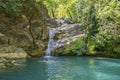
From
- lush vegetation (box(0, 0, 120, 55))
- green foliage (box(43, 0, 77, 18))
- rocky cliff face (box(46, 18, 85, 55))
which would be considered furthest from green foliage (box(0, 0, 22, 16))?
green foliage (box(43, 0, 77, 18))

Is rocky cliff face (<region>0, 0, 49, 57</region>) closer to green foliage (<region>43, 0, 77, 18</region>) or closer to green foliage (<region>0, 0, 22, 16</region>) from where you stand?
green foliage (<region>0, 0, 22, 16</region>)

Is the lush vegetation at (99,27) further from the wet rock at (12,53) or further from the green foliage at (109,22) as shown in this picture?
the wet rock at (12,53)

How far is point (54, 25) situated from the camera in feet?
161

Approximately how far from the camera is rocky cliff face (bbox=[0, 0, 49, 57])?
38.6 metres

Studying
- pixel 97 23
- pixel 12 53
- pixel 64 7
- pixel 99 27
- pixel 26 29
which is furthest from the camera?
pixel 64 7

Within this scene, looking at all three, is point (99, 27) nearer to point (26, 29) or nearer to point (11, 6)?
point (26, 29)

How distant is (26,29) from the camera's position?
4091 centimetres

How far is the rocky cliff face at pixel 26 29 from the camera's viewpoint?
38.6 meters

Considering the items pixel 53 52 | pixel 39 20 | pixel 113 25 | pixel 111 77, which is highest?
pixel 39 20

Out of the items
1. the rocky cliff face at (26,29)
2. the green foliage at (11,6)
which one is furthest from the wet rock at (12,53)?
the green foliage at (11,6)

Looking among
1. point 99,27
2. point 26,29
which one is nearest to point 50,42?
point 26,29

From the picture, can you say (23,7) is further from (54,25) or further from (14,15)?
(54,25)

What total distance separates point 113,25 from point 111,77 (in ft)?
42.0

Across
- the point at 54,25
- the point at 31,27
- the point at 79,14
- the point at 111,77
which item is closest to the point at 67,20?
the point at 54,25
